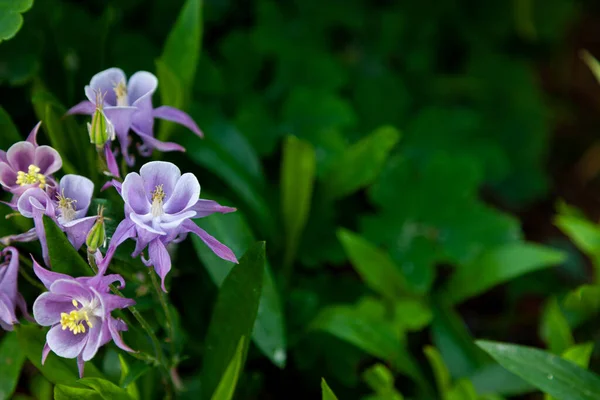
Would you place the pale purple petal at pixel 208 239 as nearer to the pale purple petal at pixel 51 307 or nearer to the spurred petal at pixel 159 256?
the spurred petal at pixel 159 256

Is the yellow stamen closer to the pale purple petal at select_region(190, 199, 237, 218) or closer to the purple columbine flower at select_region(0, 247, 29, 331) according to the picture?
the purple columbine flower at select_region(0, 247, 29, 331)

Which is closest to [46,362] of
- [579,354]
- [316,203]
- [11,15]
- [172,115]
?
[172,115]

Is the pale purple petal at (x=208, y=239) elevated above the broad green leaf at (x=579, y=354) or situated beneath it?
elevated above

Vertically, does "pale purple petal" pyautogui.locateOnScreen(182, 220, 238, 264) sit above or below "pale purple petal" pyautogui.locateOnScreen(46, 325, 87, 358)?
above

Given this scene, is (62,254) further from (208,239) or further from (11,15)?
(11,15)

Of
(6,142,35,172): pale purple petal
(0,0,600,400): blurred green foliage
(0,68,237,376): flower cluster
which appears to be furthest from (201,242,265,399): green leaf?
(6,142,35,172): pale purple petal

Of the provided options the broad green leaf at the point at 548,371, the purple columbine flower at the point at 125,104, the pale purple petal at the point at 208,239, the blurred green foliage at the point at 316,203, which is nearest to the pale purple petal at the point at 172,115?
the purple columbine flower at the point at 125,104
